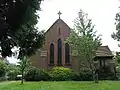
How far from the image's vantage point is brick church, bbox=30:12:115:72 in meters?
55.0

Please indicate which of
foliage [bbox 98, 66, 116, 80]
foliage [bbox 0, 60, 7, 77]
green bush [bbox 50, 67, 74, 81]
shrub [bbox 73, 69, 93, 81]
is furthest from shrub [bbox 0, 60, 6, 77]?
foliage [bbox 98, 66, 116, 80]

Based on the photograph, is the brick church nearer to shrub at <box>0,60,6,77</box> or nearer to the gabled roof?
the gabled roof

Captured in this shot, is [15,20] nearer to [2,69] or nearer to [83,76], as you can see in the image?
[83,76]

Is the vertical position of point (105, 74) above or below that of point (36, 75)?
above

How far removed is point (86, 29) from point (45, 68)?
14844mm

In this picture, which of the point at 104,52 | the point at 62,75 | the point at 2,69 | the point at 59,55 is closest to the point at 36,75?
the point at 62,75

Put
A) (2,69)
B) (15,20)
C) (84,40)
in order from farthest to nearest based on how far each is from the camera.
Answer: (2,69) < (84,40) < (15,20)

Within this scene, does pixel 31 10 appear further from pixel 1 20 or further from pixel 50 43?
pixel 50 43

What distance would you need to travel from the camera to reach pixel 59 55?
55.7 m

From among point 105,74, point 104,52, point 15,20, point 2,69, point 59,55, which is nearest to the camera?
point 15,20

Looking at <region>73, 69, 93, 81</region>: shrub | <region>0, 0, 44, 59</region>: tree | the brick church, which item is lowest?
<region>73, 69, 93, 81</region>: shrub

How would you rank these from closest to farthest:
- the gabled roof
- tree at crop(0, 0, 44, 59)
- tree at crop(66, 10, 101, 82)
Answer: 1. tree at crop(0, 0, 44, 59)
2. tree at crop(66, 10, 101, 82)
3. the gabled roof

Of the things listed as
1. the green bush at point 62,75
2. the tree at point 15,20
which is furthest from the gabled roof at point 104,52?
the tree at point 15,20

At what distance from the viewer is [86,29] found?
141ft
